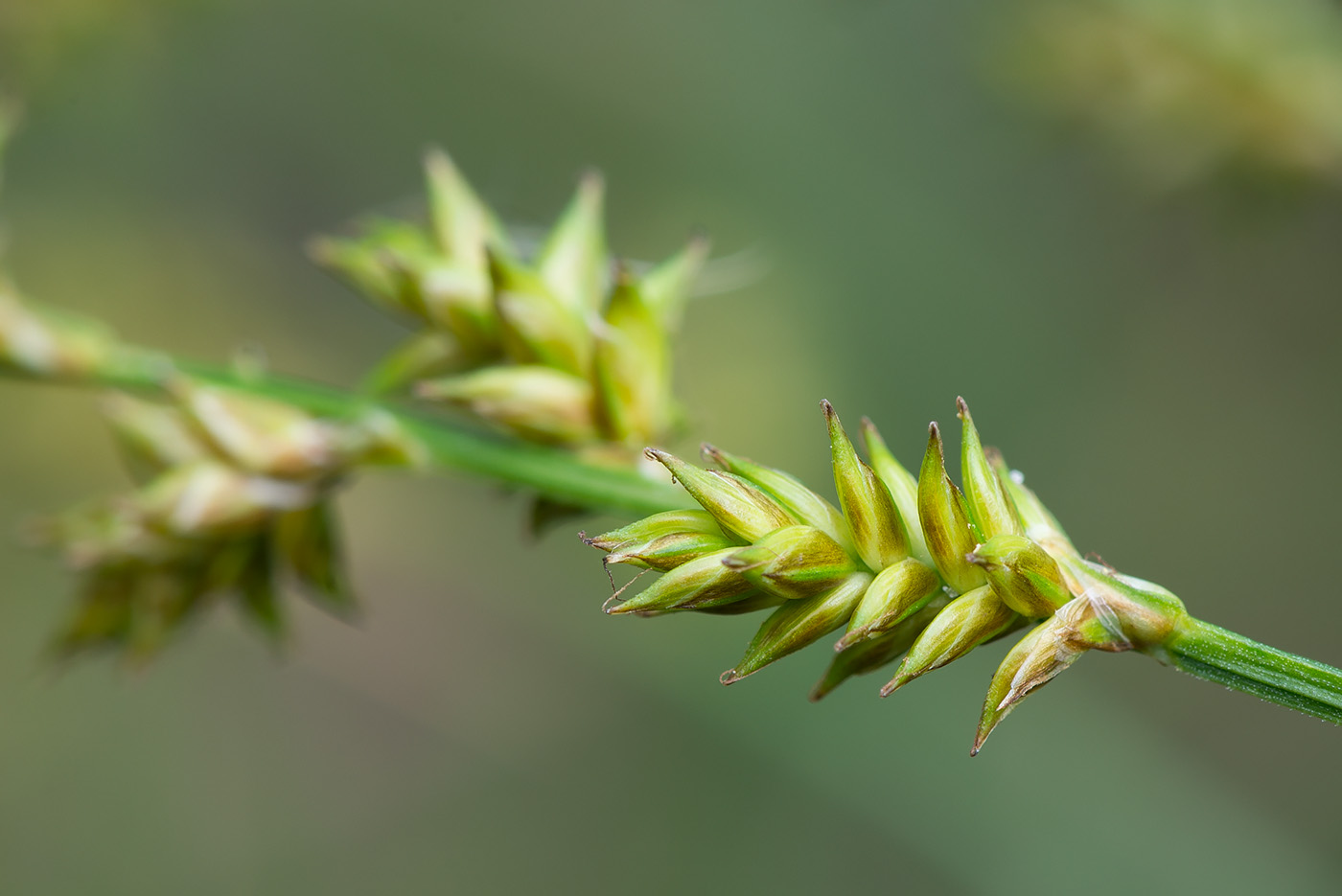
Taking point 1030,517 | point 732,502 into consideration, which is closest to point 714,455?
point 732,502

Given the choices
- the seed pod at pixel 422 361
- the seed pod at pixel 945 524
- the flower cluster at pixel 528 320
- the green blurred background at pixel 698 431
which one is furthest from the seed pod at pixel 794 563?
the green blurred background at pixel 698 431

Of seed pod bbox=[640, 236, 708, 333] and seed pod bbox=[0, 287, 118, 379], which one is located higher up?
seed pod bbox=[0, 287, 118, 379]

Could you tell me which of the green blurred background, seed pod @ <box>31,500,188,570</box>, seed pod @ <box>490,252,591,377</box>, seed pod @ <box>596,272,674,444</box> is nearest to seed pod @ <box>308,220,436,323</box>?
seed pod @ <box>490,252,591,377</box>

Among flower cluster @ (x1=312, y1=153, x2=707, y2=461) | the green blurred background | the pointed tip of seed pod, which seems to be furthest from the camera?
the green blurred background

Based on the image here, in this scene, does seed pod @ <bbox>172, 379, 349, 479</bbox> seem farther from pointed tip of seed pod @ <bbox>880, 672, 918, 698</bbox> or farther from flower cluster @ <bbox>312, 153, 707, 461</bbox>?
pointed tip of seed pod @ <bbox>880, 672, 918, 698</bbox>

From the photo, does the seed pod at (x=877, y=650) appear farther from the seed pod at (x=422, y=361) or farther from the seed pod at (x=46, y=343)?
the seed pod at (x=46, y=343)

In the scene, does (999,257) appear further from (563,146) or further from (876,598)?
(876,598)

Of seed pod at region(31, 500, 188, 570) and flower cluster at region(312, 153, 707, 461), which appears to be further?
seed pod at region(31, 500, 188, 570)
